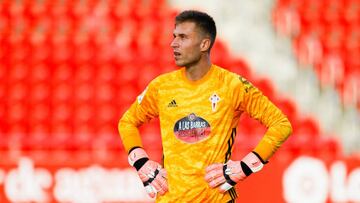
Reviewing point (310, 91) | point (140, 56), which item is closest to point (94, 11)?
point (140, 56)

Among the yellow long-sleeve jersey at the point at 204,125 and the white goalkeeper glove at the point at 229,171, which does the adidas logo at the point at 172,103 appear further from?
the white goalkeeper glove at the point at 229,171

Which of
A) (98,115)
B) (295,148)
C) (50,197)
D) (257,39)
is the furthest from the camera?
(257,39)

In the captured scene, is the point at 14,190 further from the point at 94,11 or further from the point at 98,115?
the point at 94,11

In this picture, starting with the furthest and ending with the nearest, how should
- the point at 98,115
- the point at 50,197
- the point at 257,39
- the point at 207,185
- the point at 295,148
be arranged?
the point at 257,39 → the point at 98,115 → the point at 295,148 → the point at 50,197 → the point at 207,185

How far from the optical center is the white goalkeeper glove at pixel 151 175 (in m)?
4.99

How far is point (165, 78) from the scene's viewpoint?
5.13 metres

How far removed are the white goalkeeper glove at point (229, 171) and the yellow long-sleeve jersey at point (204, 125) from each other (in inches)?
1.5

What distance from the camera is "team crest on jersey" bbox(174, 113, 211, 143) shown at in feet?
16.2

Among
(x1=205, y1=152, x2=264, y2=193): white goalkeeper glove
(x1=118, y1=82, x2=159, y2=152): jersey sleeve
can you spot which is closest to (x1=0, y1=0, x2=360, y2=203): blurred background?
(x1=118, y1=82, x2=159, y2=152): jersey sleeve

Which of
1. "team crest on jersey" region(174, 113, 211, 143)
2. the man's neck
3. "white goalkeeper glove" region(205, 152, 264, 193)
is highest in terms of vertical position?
the man's neck

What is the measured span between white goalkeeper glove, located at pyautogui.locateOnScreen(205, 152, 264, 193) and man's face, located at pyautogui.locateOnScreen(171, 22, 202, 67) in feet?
1.92

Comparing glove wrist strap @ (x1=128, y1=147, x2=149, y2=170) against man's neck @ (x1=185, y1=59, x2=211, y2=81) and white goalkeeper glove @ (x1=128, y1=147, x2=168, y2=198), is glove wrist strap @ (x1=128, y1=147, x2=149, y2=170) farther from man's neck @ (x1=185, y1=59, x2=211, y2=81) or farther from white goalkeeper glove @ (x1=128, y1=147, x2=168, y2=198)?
man's neck @ (x1=185, y1=59, x2=211, y2=81)

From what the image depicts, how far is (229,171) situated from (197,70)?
587 millimetres

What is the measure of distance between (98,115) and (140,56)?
956 mm
